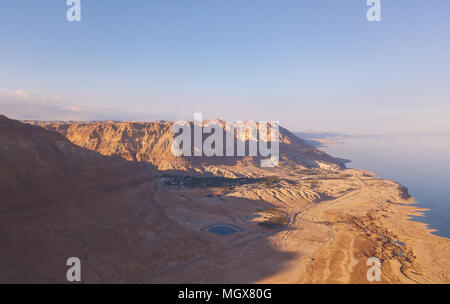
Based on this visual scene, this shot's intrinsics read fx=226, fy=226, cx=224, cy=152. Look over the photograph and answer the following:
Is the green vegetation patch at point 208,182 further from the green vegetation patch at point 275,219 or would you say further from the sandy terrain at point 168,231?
the green vegetation patch at point 275,219

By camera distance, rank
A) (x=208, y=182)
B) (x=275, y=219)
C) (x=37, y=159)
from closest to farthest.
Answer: (x=37, y=159)
(x=275, y=219)
(x=208, y=182)

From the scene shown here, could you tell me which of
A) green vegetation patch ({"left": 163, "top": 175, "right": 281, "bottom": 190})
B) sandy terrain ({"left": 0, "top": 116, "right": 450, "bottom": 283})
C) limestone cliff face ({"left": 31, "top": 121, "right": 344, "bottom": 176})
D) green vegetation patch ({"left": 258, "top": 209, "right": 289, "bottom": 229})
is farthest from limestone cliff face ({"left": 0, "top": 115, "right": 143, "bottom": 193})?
limestone cliff face ({"left": 31, "top": 121, "right": 344, "bottom": 176})

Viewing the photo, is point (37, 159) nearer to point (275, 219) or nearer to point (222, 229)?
point (222, 229)

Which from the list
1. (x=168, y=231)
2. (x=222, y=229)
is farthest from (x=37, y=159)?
(x=222, y=229)

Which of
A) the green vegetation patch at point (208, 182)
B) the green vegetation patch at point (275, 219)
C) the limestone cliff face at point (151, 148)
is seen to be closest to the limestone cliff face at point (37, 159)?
the green vegetation patch at point (208, 182)

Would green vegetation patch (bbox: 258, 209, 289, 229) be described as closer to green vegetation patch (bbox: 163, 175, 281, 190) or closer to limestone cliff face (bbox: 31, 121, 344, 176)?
green vegetation patch (bbox: 163, 175, 281, 190)

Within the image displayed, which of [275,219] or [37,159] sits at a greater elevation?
[37,159]
